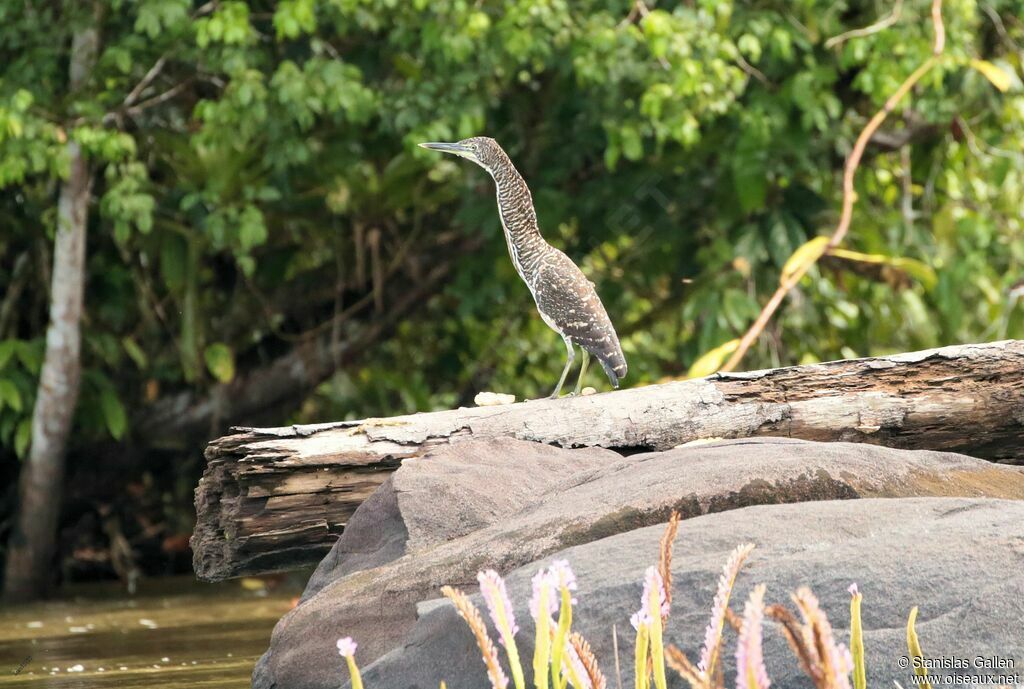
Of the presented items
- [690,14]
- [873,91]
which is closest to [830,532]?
[690,14]

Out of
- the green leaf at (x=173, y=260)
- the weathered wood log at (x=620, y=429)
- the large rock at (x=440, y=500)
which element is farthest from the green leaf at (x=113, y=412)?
the large rock at (x=440, y=500)

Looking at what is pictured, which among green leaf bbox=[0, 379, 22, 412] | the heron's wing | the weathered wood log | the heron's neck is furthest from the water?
the heron's neck

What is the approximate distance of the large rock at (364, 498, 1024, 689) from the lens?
110 inches

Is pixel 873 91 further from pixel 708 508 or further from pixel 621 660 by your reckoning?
pixel 621 660

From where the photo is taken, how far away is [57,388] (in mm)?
9484

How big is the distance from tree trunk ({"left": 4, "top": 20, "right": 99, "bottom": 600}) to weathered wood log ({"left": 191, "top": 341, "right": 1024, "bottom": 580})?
4.92 m

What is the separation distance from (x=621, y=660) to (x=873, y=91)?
7067 mm

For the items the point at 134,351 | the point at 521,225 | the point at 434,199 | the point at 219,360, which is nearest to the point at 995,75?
the point at 434,199

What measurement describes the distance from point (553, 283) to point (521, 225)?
13.8 inches

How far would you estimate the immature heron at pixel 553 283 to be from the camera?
19.6 feet

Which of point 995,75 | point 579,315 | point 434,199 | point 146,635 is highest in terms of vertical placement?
point 434,199

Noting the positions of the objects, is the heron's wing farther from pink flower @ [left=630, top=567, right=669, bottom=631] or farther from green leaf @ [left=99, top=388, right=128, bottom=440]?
green leaf @ [left=99, top=388, right=128, bottom=440]

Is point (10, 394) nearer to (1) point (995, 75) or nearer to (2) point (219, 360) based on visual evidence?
(2) point (219, 360)

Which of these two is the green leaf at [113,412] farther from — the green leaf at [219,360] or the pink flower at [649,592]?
the pink flower at [649,592]
